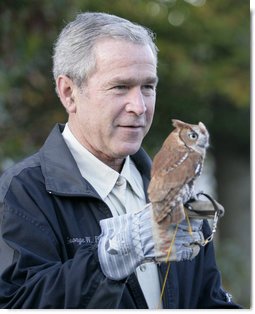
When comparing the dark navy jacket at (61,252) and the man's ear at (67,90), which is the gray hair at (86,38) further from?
the dark navy jacket at (61,252)

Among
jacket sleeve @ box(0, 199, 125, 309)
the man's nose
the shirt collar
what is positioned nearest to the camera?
jacket sleeve @ box(0, 199, 125, 309)

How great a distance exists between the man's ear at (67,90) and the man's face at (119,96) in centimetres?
10

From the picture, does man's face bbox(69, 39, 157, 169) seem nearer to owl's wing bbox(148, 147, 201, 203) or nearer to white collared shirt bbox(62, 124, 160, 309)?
white collared shirt bbox(62, 124, 160, 309)

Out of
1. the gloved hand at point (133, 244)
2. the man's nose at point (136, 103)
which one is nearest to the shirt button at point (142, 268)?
the gloved hand at point (133, 244)

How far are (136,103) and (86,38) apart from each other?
Answer: 32 centimetres

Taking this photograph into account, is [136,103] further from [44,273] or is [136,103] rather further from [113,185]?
[44,273]

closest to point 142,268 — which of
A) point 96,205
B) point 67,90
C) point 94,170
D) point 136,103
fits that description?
point 96,205

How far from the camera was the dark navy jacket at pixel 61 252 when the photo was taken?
2219 millimetres

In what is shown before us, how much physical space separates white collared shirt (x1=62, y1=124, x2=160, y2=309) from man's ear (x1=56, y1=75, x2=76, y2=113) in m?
0.08

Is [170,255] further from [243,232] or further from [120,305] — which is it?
[243,232]

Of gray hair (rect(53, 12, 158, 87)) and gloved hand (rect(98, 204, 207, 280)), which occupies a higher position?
gray hair (rect(53, 12, 158, 87))

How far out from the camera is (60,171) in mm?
2537

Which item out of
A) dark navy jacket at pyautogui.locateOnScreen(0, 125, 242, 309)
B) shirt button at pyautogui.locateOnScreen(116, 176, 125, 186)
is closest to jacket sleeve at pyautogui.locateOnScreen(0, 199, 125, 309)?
dark navy jacket at pyautogui.locateOnScreen(0, 125, 242, 309)

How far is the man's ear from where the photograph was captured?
2695mm
